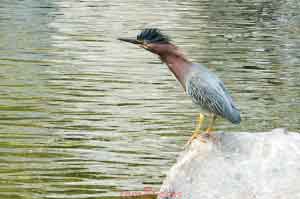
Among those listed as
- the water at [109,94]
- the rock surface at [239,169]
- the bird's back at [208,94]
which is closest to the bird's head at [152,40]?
the bird's back at [208,94]

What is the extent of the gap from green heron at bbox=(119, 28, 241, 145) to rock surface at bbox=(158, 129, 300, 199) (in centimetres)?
31

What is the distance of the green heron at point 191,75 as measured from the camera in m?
9.90

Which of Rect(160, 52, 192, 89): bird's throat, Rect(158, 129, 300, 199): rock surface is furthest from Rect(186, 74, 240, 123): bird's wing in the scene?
Rect(158, 129, 300, 199): rock surface

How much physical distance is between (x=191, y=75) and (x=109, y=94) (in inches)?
330

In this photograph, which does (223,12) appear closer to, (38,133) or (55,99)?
(55,99)

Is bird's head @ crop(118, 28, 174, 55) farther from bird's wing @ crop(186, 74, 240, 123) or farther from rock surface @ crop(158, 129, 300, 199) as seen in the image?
rock surface @ crop(158, 129, 300, 199)

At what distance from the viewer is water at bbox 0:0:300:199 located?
12.3 m

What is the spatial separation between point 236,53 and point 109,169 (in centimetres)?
1358

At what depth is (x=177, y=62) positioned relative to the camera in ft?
32.8

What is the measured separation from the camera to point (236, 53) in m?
25.5

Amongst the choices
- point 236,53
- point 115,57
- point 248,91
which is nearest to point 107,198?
point 248,91

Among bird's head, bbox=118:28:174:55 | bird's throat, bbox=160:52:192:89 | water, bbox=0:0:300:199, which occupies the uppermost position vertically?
bird's head, bbox=118:28:174:55

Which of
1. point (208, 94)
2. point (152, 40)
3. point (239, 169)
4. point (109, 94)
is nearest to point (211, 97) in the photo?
point (208, 94)

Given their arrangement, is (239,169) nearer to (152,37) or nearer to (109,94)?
(152,37)
